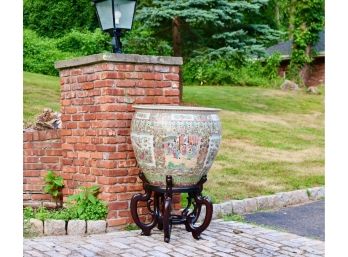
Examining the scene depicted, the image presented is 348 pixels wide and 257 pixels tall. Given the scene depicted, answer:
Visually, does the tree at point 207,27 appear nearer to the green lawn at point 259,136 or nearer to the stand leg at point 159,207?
the green lawn at point 259,136

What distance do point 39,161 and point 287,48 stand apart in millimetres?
22688

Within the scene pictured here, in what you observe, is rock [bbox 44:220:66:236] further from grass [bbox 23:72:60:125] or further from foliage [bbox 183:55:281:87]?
foliage [bbox 183:55:281:87]

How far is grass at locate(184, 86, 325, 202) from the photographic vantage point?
6891mm

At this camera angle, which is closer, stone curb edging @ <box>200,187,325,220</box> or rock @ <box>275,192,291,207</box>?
stone curb edging @ <box>200,187,325,220</box>

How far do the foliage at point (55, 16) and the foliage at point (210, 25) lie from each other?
47.4ft

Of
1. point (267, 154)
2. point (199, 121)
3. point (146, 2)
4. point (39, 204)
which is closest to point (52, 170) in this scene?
point (39, 204)

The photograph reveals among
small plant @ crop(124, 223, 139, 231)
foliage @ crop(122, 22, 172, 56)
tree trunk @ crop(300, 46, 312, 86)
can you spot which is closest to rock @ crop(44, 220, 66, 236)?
small plant @ crop(124, 223, 139, 231)

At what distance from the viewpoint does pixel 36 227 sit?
15.8ft

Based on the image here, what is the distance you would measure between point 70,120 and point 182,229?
1.48 meters

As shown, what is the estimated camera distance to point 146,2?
1416 cm

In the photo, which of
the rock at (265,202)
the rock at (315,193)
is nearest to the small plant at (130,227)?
the rock at (265,202)

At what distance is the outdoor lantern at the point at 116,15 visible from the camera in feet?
18.8

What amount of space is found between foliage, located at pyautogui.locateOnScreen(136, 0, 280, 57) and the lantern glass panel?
285 inches
